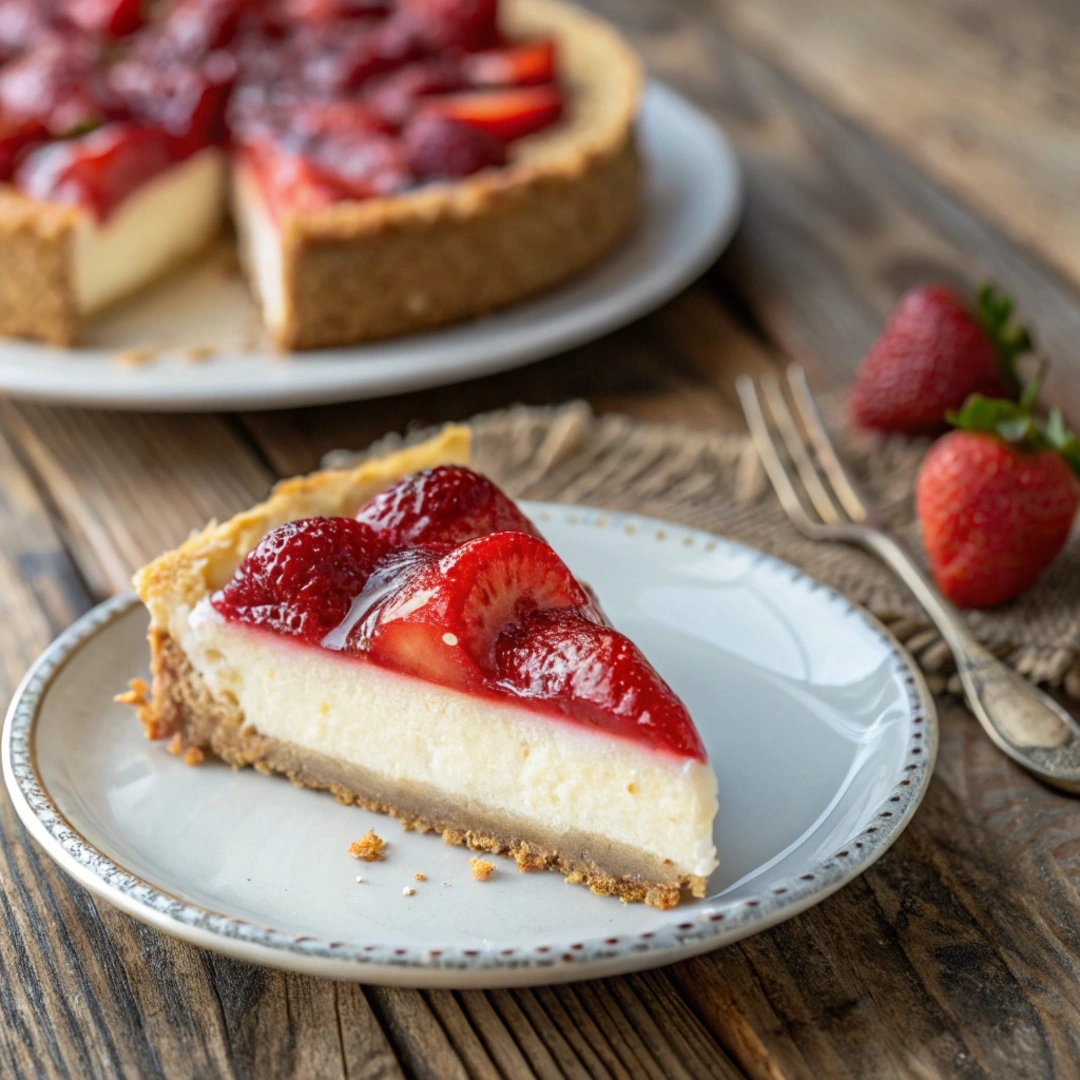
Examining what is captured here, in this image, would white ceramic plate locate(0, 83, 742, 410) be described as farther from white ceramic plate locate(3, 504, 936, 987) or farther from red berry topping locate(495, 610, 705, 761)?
red berry topping locate(495, 610, 705, 761)

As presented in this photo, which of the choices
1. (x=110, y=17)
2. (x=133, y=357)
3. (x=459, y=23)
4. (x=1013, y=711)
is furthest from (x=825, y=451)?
(x=110, y=17)

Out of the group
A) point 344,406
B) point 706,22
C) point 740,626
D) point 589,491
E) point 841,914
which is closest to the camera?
point 841,914

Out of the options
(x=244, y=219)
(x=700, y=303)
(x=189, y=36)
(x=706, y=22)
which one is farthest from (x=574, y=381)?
(x=706, y=22)

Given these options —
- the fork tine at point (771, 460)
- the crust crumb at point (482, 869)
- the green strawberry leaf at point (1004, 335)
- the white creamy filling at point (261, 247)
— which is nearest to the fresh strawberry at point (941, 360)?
the green strawberry leaf at point (1004, 335)

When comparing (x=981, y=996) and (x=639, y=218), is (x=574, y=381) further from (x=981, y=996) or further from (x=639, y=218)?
(x=981, y=996)

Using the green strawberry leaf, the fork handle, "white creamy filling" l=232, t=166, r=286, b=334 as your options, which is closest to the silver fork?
the fork handle

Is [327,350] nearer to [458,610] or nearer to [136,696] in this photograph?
[136,696]
